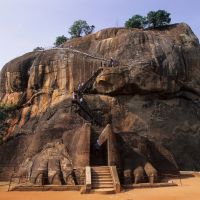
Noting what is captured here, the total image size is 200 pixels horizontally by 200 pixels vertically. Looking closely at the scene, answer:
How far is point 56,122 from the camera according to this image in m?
31.3

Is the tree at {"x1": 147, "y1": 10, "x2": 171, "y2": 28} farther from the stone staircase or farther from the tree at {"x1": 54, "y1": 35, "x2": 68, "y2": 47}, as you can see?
the stone staircase

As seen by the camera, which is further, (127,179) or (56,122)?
(56,122)

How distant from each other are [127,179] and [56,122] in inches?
Answer: 458

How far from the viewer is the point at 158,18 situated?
46.3m

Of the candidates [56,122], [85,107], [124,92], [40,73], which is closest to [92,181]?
[56,122]

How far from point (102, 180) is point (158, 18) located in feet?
99.9

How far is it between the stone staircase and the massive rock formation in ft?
22.0

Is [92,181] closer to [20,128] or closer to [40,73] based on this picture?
[20,128]

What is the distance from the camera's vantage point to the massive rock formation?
112 ft

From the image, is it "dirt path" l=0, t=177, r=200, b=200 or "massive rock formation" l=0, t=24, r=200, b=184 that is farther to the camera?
"massive rock formation" l=0, t=24, r=200, b=184

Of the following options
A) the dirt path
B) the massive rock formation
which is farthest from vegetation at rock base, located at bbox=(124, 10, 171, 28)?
the dirt path

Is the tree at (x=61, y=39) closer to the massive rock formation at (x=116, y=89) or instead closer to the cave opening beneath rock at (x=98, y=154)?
the massive rock formation at (x=116, y=89)

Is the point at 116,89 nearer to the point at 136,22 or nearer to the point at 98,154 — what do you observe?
the point at 98,154

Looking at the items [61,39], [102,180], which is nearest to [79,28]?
[61,39]
